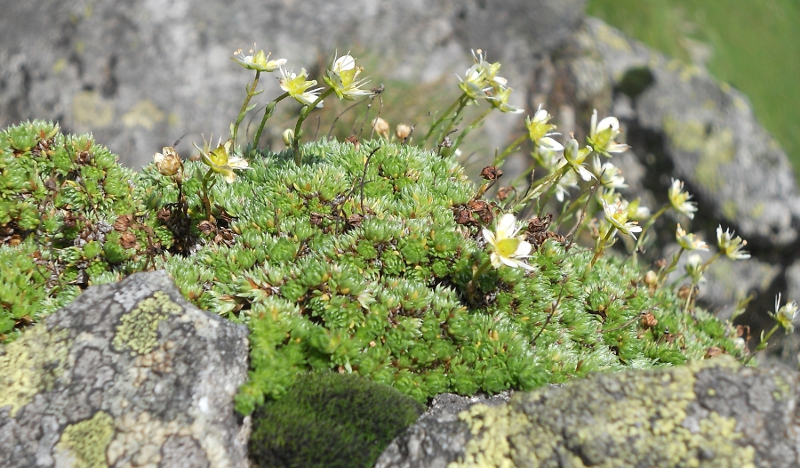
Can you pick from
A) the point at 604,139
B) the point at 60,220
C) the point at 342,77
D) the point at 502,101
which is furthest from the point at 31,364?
the point at 604,139

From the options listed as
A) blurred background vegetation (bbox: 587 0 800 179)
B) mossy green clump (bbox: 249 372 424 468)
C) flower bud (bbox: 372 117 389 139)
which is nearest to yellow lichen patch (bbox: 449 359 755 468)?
mossy green clump (bbox: 249 372 424 468)

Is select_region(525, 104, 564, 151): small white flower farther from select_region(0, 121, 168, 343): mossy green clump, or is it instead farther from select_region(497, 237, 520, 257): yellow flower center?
select_region(0, 121, 168, 343): mossy green clump

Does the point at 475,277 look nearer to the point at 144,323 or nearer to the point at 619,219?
the point at 619,219

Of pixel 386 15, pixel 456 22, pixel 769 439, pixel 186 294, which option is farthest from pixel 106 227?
pixel 456 22

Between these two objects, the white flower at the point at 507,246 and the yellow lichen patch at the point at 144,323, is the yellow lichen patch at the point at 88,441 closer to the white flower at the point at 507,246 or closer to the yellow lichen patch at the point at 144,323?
the yellow lichen patch at the point at 144,323

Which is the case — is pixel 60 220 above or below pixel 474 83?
above

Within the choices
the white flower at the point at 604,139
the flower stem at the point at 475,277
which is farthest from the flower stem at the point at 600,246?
the flower stem at the point at 475,277

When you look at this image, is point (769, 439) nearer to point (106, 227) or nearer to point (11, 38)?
point (106, 227)
